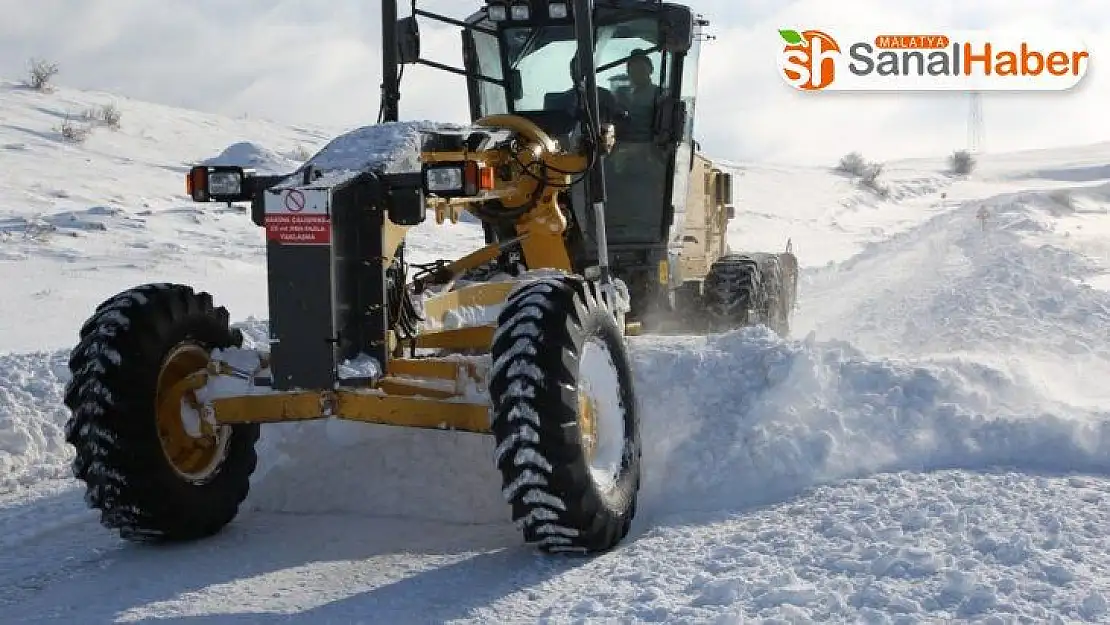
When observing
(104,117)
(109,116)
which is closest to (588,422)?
(109,116)

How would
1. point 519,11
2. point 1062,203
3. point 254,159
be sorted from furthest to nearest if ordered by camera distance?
point 1062,203
point 254,159
point 519,11

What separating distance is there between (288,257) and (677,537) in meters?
1.95

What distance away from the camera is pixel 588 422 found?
5.04m

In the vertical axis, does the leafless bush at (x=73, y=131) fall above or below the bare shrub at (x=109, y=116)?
below

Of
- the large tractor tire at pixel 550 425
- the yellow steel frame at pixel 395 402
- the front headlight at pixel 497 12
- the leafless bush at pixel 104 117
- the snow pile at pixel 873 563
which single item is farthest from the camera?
the leafless bush at pixel 104 117

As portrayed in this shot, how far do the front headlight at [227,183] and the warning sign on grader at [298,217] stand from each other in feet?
1.58

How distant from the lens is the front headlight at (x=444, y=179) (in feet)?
15.5

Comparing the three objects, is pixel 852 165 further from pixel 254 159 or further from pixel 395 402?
pixel 395 402

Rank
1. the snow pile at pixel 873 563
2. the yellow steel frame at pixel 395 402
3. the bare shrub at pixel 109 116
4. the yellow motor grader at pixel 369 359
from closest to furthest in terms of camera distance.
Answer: the snow pile at pixel 873 563
the yellow motor grader at pixel 369 359
the yellow steel frame at pixel 395 402
the bare shrub at pixel 109 116

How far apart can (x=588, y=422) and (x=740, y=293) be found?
167 inches

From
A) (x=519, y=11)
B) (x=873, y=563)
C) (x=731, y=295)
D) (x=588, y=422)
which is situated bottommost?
(x=873, y=563)

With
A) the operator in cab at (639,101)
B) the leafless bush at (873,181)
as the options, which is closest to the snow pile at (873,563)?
the operator in cab at (639,101)

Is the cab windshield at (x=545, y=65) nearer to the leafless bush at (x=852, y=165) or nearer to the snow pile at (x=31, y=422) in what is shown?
the snow pile at (x=31, y=422)

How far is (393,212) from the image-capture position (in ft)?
15.9
